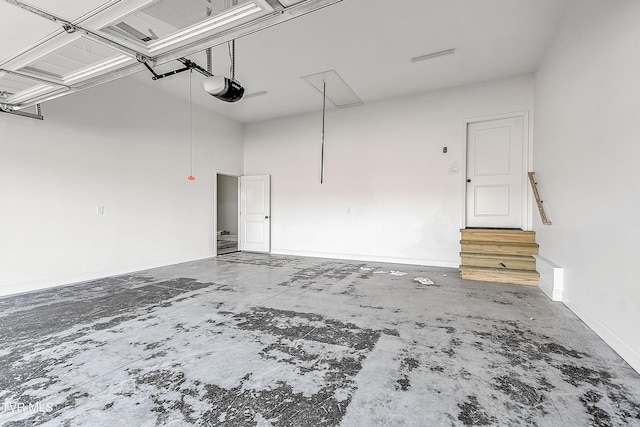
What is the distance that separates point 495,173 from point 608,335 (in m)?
3.66

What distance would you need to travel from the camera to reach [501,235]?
4793 millimetres

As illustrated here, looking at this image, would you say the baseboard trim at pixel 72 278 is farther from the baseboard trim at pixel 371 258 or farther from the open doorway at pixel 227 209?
the open doorway at pixel 227 209

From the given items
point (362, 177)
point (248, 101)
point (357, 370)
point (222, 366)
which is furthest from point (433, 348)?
point (248, 101)

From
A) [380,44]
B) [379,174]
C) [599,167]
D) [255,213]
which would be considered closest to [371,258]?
[379,174]

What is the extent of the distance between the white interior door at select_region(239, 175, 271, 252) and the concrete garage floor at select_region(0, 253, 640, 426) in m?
3.79

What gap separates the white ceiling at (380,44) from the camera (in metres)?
3.33

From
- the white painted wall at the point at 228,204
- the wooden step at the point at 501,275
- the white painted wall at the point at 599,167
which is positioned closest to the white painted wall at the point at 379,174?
the wooden step at the point at 501,275

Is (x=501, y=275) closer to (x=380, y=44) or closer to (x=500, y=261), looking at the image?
(x=500, y=261)

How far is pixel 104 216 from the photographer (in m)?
4.82

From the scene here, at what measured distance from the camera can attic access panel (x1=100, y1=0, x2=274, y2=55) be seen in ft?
6.56

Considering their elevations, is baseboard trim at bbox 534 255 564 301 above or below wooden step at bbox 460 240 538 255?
below

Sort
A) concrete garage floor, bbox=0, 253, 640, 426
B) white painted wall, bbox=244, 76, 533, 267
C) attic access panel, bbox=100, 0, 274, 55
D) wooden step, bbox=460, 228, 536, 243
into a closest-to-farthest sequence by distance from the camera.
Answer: concrete garage floor, bbox=0, 253, 640, 426
attic access panel, bbox=100, 0, 274, 55
wooden step, bbox=460, 228, 536, 243
white painted wall, bbox=244, 76, 533, 267

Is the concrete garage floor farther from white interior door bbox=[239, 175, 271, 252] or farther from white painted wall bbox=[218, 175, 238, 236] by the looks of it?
white painted wall bbox=[218, 175, 238, 236]

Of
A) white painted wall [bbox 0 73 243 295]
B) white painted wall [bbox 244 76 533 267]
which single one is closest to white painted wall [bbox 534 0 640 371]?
white painted wall [bbox 244 76 533 267]
